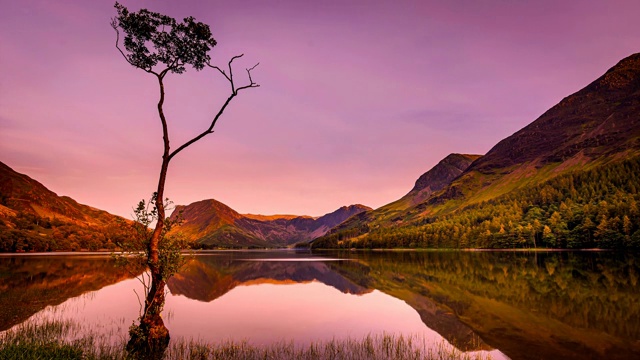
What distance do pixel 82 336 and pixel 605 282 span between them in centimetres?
6460

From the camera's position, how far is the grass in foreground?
19.9m

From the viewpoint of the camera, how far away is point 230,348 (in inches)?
911

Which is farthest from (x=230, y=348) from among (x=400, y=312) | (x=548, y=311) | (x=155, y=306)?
(x=548, y=311)

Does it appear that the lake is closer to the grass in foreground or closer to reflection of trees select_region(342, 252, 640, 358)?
reflection of trees select_region(342, 252, 640, 358)

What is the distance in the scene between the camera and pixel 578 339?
81.3 feet

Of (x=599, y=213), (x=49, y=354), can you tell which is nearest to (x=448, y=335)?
(x=49, y=354)

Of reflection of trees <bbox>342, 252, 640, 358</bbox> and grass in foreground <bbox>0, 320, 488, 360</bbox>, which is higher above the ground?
grass in foreground <bbox>0, 320, 488, 360</bbox>

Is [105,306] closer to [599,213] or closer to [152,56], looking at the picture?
[152,56]

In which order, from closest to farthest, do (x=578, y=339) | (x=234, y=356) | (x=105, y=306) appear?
(x=234, y=356) → (x=578, y=339) → (x=105, y=306)

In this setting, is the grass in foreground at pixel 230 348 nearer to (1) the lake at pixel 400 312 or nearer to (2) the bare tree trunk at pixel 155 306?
(2) the bare tree trunk at pixel 155 306

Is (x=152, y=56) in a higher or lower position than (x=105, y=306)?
higher

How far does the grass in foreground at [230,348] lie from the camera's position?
65.3 ft

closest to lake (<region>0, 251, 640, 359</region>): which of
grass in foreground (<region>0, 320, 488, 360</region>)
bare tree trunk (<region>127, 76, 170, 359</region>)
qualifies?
grass in foreground (<region>0, 320, 488, 360</region>)

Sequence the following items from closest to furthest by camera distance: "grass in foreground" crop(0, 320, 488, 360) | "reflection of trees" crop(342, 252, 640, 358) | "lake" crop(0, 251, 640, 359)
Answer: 1. "grass in foreground" crop(0, 320, 488, 360)
2. "reflection of trees" crop(342, 252, 640, 358)
3. "lake" crop(0, 251, 640, 359)
